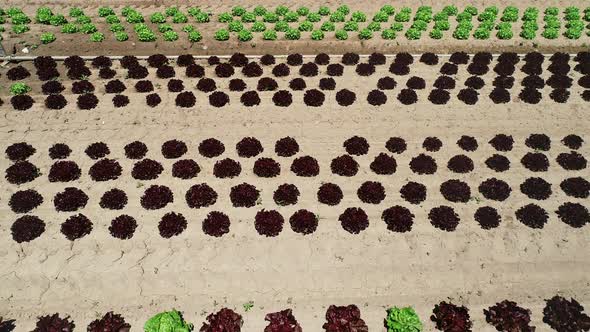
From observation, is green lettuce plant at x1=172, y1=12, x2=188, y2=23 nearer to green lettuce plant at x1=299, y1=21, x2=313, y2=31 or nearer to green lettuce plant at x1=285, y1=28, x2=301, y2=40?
green lettuce plant at x1=285, y1=28, x2=301, y2=40

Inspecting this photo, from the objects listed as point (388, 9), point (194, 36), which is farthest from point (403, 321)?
point (388, 9)

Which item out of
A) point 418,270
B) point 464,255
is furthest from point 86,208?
point 464,255

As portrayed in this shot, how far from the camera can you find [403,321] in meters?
13.8

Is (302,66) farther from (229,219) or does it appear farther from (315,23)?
(229,219)

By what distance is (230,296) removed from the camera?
1498 centimetres

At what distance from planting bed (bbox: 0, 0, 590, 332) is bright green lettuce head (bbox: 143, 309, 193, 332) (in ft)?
0.38

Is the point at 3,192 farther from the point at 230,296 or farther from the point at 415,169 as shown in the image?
the point at 415,169

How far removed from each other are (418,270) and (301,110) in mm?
9617

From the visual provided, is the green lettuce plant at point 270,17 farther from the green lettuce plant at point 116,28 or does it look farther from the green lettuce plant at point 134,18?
the green lettuce plant at point 116,28

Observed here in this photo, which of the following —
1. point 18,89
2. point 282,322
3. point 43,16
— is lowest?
point 282,322

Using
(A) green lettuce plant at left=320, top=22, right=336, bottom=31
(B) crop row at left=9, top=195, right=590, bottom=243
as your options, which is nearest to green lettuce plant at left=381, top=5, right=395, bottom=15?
(A) green lettuce plant at left=320, top=22, right=336, bottom=31

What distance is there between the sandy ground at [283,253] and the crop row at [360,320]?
383 millimetres

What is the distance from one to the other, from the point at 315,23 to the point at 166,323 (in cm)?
2040

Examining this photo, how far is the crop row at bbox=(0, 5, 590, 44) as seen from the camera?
1030 inches
